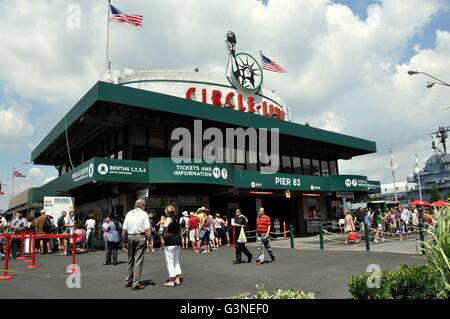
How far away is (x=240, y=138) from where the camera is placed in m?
25.3

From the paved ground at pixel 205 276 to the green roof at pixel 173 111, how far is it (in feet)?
26.4

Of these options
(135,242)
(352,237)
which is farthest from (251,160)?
(135,242)

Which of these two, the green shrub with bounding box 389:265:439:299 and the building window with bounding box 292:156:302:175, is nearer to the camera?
the green shrub with bounding box 389:265:439:299

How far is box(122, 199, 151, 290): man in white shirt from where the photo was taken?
8.34 metres

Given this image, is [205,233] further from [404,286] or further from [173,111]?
[404,286]

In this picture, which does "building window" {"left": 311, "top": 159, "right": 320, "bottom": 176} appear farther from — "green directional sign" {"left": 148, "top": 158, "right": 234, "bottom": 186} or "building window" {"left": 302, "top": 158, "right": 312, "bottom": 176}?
"green directional sign" {"left": 148, "top": 158, "right": 234, "bottom": 186}

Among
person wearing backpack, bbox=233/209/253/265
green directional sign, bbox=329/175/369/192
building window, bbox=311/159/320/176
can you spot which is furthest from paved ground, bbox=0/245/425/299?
building window, bbox=311/159/320/176

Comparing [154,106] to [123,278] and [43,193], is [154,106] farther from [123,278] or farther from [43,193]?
[43,193]

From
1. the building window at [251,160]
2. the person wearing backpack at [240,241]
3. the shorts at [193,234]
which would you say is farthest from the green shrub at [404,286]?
the building window at [251,160]

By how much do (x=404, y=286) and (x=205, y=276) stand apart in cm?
594

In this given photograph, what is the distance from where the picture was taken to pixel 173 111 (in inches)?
800

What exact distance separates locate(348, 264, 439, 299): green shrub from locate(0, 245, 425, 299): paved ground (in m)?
2.13
